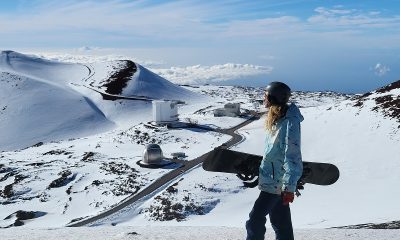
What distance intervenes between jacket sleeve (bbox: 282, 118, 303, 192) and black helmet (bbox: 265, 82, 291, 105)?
392 mm

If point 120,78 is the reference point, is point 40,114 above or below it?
below

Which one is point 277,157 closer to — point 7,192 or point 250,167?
point 250,167

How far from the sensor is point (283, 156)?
7770 mm

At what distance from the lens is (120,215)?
31.9 metres

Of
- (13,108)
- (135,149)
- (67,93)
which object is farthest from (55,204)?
(67,93)

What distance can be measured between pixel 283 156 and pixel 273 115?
713 millimetres

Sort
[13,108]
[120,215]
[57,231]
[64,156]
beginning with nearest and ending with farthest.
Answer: [57,231] → [120,215] → [64,156] → [13,108]

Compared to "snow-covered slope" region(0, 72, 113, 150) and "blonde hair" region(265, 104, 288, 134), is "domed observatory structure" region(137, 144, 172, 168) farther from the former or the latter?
"snow-covered slope" region(0, 72, 113, 150)

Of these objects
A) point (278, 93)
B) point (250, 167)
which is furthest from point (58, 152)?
point (278, 93)

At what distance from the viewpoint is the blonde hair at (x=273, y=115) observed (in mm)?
7750

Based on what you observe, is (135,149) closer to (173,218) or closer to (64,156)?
(64,156)

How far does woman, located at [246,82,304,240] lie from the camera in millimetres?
7523

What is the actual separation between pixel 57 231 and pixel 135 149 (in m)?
43.9

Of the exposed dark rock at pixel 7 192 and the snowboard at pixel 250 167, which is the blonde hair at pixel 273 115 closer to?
the snowboard at pixel 250 167
